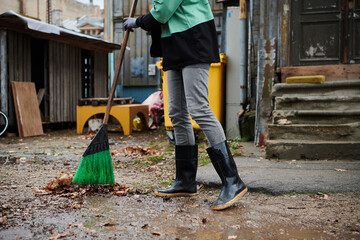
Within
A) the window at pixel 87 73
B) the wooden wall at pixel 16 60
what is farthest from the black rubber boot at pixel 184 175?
the window at pixel 87 73

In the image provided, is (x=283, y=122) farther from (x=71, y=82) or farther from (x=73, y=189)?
(x=71, y=82)

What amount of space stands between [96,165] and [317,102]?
3.30 metres

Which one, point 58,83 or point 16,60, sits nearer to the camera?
point 16,60

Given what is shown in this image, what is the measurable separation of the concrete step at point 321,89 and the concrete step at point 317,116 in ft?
1.87

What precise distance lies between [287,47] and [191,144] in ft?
12.1

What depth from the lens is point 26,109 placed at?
8.66 meters

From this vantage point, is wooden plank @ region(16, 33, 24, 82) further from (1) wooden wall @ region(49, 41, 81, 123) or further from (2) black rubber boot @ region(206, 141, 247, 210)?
(2) black rubber boot @ region(206, 141, 247, 210)

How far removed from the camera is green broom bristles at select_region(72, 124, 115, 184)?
10.0 feet

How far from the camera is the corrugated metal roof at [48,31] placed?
7582mm

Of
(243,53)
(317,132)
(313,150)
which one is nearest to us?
(313,150)

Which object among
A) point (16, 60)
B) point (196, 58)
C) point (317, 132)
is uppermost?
point (16, 60)

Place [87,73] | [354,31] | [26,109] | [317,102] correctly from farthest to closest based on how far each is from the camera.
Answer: [87,73] < [26,109] < [354,31] < [317,102]

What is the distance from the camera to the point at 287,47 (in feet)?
19.8

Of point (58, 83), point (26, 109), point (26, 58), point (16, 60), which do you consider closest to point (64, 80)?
point (58, 83)
